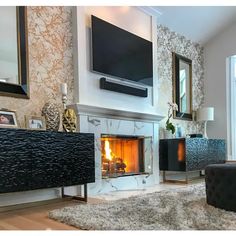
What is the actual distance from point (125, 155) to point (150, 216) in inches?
86.9

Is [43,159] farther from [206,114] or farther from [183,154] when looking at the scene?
[206,114]

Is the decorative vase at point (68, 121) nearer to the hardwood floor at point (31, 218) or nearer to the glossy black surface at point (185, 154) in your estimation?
the hardwood floor at point (31, 218)

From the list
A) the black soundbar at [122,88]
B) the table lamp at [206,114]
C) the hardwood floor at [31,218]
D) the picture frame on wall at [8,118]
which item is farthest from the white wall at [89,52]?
the table lamp at [206,114]

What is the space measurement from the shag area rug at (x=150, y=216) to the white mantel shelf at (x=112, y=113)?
4.02 ft

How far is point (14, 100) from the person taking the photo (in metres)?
3.07

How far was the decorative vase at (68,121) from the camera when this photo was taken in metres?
3.26

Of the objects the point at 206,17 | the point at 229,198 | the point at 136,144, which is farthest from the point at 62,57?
the point at 206,17

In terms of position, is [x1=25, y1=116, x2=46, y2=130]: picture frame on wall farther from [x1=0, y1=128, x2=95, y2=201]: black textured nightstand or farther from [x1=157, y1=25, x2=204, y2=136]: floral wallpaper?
[x1=157, y1=25, x2=204, y2=136]: floral wallpaper

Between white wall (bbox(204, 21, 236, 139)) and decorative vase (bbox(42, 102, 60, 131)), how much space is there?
4016mm

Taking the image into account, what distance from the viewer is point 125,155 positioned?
445cm

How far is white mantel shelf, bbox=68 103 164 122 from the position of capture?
141 inches

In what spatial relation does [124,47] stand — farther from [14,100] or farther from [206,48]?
[206,48]

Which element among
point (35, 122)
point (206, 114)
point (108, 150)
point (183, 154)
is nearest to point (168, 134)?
point (183, 154)

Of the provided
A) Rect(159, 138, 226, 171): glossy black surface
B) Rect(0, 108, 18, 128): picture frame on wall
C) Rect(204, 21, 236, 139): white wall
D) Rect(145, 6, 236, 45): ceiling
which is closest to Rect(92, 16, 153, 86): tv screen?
Rect(145, 6, 236, 45): ceiling
